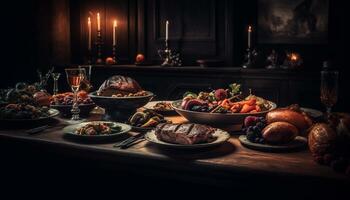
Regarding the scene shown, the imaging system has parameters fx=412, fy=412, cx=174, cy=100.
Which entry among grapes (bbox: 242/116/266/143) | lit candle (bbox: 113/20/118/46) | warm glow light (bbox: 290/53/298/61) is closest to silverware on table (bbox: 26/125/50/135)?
grapes (bbox: 242/116/266/143)

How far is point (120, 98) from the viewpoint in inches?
85.6

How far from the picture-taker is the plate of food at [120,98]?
7.18ft

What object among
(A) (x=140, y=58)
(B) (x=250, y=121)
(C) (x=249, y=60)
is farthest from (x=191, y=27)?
(B) (x=250, y=121)

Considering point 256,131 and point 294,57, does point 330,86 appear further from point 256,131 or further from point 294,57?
point 294,57

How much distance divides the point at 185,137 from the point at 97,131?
475 mm

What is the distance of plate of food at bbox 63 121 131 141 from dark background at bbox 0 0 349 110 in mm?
2799

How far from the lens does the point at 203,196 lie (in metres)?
1.73

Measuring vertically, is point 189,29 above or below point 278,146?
above

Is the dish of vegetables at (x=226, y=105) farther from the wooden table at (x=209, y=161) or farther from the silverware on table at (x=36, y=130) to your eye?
the silverware on table at (x=36, y=130)

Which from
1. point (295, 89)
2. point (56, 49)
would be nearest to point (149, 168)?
point (295, 89)

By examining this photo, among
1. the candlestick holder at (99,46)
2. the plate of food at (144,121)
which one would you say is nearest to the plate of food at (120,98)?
the plate of food at (144,121)

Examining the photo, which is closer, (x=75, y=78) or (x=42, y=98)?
(x=75, y=78)

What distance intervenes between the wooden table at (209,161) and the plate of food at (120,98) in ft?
1.28

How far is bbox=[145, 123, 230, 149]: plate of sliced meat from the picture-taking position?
5.34 feet
